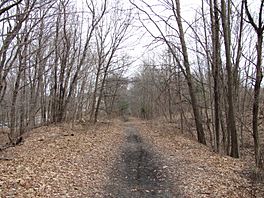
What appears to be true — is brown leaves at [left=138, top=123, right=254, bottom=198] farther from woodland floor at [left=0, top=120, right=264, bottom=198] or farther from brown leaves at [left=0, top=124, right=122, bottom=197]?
brown leaves at [left=0, top=124, right=122, bottom=197]

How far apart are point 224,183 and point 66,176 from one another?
4397 mm

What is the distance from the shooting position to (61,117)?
79.8 ft

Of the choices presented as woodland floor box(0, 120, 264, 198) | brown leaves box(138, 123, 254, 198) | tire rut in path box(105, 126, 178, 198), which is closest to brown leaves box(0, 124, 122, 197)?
woodland floor box(0, 120, 264, 198)

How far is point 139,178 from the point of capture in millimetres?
9242

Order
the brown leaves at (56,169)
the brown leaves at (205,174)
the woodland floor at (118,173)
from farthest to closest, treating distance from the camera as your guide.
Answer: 1. the brown leaves at (205,174)
2. the woodland floor at (118,173)
3. the brown leaves at (56,169)

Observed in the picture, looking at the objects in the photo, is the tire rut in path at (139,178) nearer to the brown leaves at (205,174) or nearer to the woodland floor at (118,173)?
the woodland floor at (118,173)

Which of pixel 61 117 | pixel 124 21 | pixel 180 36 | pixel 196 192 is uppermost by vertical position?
pixel 124 21

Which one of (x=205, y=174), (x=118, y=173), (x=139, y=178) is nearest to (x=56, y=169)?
(x=118, y=173)

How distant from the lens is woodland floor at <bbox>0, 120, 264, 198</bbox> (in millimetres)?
7711

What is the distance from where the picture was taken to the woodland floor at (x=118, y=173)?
771 centimetres

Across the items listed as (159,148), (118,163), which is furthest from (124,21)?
(118,163)

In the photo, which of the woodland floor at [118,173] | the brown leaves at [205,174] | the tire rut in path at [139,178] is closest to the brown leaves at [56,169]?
the woodland floor at [118,173]

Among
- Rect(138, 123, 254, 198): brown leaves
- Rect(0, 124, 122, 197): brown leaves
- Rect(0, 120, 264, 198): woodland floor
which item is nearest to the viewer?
Rect(0, 124, 122, 197): brown leaves

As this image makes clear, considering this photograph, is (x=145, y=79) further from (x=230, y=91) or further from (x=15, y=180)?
(x=15, y=180)
